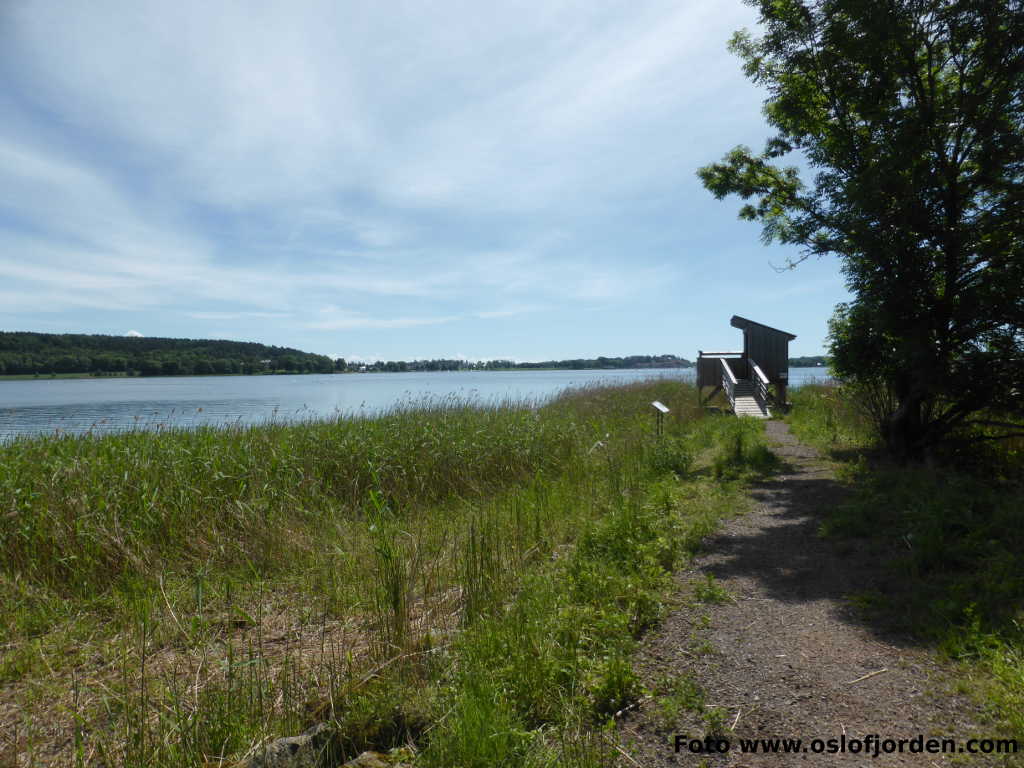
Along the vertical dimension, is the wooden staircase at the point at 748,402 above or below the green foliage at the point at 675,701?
above

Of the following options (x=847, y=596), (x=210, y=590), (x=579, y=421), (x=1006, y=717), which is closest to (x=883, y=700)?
(x=1006, y=717)

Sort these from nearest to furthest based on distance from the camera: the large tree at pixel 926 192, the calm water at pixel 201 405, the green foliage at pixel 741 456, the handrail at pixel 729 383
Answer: the large tree at pixel 926 192
the green foliage at pixel 741 456
the calm water at pixel 201 405
the handrail at pixel 729 383

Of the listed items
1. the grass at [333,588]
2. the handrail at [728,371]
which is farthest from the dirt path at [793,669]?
the handrail at [728,371]

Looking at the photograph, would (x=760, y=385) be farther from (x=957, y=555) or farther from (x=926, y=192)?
(x=957, y=555)

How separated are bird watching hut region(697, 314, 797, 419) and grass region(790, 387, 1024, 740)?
9923 millimetres

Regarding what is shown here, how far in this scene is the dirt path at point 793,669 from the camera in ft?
8.63

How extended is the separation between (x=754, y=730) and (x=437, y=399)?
1436 cm

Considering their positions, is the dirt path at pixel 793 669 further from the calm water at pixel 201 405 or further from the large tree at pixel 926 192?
the calm water at pixel 201 405

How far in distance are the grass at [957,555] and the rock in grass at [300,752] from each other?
339cm

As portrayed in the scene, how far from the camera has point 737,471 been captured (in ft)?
28.9

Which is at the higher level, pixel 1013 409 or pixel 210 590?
pixel 1013 409

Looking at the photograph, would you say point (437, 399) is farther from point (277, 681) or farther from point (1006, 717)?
point (1006, 717)

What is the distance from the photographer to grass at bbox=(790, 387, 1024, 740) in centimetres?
301

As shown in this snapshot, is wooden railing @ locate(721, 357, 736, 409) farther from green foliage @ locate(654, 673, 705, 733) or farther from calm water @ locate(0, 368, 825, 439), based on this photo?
green foliage @ locate(654, 673, 705, 733)
